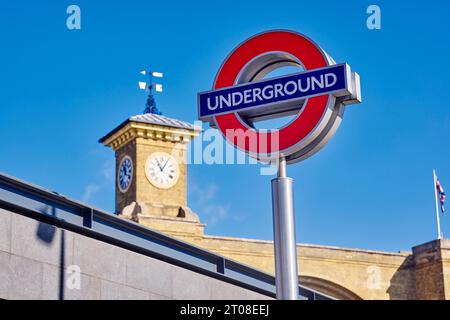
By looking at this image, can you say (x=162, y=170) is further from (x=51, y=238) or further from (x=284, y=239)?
(x=284, y=239)

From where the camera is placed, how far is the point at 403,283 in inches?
1884

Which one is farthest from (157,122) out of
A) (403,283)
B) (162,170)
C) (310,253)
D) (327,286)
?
(403,283)

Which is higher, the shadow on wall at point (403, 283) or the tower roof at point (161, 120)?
the tower roof at point (161, 120)

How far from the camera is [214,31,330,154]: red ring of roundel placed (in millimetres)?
9312

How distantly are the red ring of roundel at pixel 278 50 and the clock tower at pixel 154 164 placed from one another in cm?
3470

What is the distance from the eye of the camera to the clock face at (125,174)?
4678cm

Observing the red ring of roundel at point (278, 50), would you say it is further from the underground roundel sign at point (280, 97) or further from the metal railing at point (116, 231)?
the metal railing at point (116, 231)

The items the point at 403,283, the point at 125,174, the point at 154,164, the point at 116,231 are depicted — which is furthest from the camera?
the point at 403,283

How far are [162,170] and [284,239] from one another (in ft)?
125

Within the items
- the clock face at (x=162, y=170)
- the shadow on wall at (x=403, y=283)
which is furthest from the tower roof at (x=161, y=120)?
the shadow on wall at (x=403, y=283)

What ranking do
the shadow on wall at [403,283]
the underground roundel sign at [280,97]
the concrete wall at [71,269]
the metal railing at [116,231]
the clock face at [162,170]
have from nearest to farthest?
the underground roundel sign at [280,97]
the concrete wall at [71,269]
the metal railing at [116,231]
the clock face at [162,170]
the shadow on wall at [403,283]
